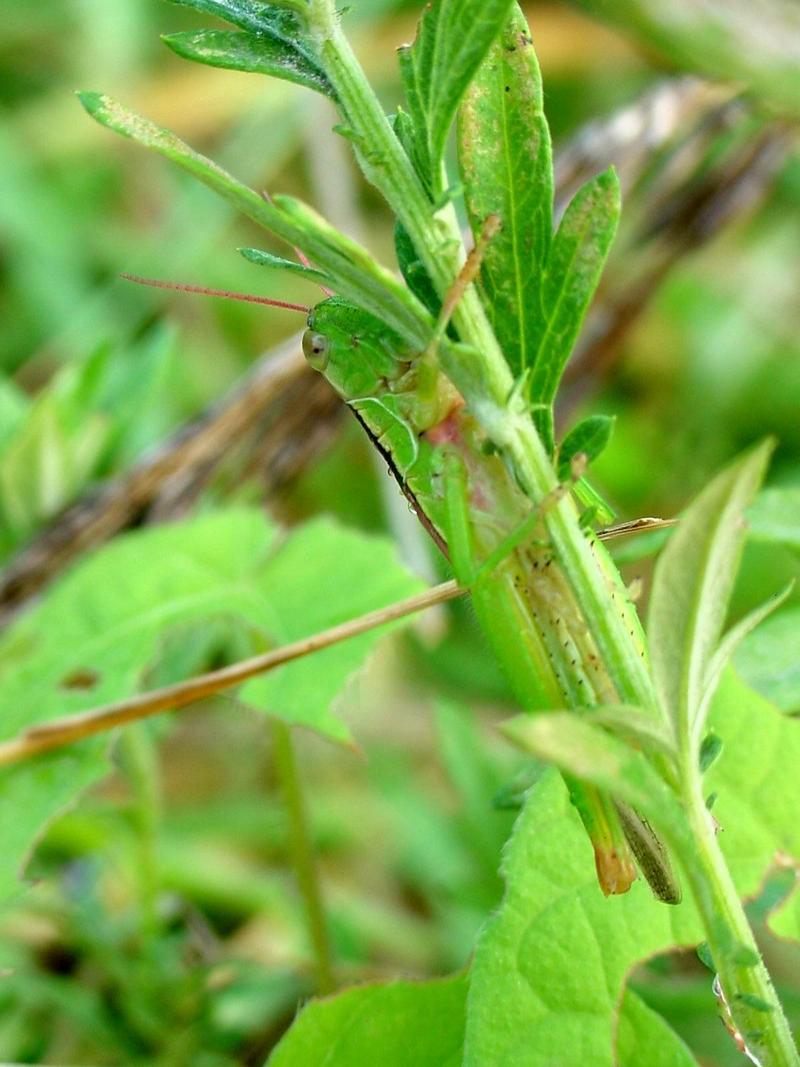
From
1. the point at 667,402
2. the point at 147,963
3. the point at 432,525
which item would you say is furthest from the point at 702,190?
the point at 147,963

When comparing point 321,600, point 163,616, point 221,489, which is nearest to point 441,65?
point 321,600

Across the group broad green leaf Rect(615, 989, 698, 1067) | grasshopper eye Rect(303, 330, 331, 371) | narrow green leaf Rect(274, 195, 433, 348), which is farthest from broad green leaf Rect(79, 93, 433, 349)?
broad green leaf Rect(615, 989, 698, 1067)

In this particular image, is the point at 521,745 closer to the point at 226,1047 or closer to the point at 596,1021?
the point at 596,1021

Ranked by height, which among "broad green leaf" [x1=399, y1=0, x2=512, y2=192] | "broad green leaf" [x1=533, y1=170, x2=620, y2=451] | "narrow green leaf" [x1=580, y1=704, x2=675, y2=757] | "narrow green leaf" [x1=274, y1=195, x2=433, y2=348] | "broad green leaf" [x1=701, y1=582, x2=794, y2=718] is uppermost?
"broad green leaf" [x1=399, y1=0, x2=512, y2=192]

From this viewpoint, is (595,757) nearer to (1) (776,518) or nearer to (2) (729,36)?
(1) (776,518)

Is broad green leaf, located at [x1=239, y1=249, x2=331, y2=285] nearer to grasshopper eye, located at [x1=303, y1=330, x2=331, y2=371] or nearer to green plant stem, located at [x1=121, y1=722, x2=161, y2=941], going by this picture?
grasshopper eye, located at [x1=303, y1=330, x2=331, y2=371]

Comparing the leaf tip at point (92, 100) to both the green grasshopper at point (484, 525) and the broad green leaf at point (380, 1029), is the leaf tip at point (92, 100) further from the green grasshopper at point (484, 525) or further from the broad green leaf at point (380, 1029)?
the broad green leaf at point (380, 1029)
